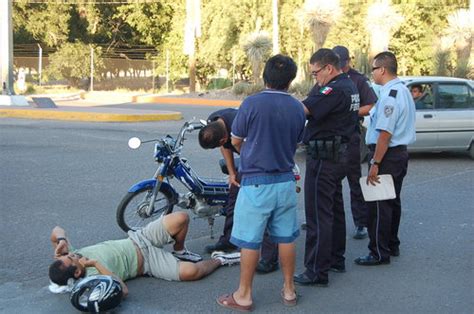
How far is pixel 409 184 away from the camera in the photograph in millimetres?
9562

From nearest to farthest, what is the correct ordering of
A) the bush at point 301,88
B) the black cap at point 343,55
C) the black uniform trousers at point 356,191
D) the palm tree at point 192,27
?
the black cap at point 343,55, the black uniform trousers at point 356,191, the bush at point 301,88, the palm tree at point 192,27

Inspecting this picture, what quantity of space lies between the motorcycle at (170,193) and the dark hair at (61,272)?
191 centimetres

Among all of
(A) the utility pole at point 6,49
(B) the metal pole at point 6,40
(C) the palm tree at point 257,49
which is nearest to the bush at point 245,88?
(C) the palm tree at point 257,49

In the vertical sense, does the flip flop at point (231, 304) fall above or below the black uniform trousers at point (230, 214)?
below

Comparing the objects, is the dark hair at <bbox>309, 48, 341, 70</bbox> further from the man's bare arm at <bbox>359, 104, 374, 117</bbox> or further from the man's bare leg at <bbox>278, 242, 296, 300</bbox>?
the man's bare arm at <bbox>359, 104, 374, 117</bbox>

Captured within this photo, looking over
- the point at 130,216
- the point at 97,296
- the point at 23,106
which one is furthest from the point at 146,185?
the point at 23,106

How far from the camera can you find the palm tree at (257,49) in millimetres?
31016

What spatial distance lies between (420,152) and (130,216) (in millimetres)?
6984

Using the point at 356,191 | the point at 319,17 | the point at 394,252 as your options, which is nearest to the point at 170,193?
the point at 356,191

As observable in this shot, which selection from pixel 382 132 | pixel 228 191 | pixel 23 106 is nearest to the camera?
pixel 382 132

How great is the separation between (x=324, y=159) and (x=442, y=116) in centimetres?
707

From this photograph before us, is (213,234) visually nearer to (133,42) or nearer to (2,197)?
(2,197)

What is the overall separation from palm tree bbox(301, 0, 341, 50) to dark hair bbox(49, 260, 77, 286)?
86.6ft

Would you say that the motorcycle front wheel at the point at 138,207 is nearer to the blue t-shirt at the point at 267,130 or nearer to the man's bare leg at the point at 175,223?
the man's bare leg at the point at 175,223
